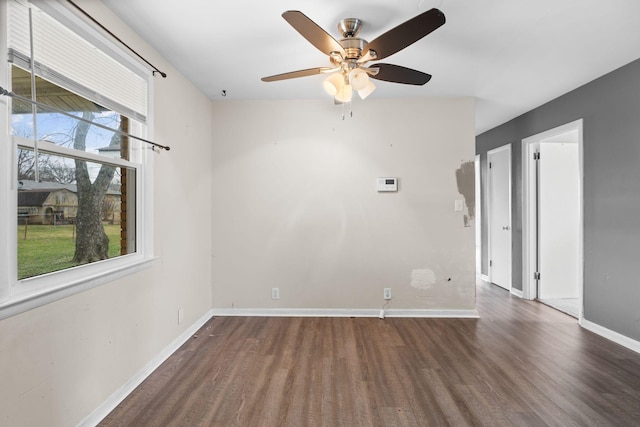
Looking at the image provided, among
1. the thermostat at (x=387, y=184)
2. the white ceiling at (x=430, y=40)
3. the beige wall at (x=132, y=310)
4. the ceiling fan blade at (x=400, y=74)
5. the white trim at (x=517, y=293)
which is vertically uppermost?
the white ceiling at (x=430, y=40)

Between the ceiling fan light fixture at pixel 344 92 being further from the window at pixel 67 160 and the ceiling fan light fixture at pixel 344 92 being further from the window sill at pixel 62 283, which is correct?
the window sill at pixel 62 283

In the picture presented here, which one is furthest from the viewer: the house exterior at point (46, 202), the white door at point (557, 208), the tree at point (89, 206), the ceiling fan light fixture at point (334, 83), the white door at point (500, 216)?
the white door at point (500, 216)

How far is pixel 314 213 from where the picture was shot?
3580 millimetres

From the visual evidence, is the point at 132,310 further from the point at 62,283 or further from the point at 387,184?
the point at 387,184

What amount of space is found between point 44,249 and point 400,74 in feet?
7.62

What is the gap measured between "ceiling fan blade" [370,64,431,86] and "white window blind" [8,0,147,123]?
1654 mm

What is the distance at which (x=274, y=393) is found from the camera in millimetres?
2094

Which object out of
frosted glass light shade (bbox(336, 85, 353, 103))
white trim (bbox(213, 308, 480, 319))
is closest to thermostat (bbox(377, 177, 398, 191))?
white trim (bbox(213, 308, 480, 319))

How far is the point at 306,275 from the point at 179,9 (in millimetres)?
2672

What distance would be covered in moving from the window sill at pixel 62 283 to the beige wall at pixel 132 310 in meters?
0.05

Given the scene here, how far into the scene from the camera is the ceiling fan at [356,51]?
1647 mm

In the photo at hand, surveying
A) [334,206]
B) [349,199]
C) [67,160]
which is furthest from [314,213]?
[67,160]

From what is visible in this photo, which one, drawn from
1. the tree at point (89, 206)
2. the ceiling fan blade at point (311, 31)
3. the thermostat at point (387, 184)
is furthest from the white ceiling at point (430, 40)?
the thermostat at point (387, 184)

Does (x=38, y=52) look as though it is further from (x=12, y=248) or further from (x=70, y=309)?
(x=70, y=309)
